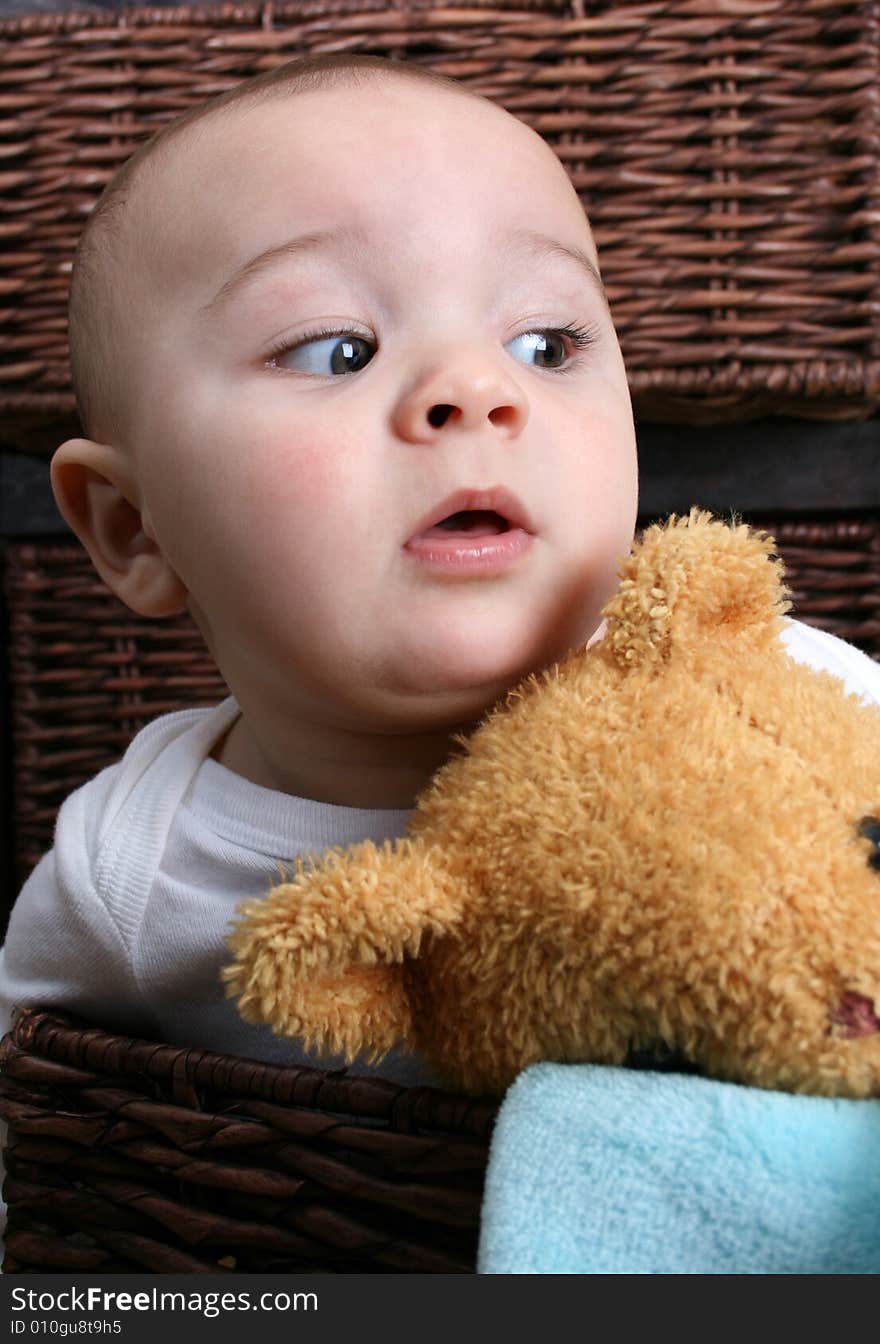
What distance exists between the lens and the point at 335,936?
0.46 metres

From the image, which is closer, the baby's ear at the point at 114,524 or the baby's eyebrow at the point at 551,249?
the baby's eyebrow at the point at 551,249

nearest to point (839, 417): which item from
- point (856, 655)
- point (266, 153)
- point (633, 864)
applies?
point (856, 655)

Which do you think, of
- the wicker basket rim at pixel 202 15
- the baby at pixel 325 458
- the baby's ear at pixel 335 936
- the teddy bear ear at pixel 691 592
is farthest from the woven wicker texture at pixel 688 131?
the baby's ear at pixel 335 936

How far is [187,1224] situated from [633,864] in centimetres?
27

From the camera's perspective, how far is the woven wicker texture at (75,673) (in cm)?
120

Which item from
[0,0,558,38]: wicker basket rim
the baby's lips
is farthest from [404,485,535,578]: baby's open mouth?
[0,0,558,38]: wicker basket rim

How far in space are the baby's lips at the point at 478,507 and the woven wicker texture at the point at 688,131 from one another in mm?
453

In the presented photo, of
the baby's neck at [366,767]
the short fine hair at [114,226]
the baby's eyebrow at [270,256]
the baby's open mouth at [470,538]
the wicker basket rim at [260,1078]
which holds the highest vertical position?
the short fine hair at [114,226]

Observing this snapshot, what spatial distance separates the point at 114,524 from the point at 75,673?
1.41ft

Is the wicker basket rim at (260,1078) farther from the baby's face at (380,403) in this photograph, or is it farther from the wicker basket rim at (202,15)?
the wicker basket rim at (202,15)

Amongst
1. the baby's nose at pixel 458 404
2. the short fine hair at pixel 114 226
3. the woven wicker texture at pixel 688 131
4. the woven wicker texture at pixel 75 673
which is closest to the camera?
the baby's nose at pixel 458 404

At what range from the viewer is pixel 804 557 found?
1.12 metres

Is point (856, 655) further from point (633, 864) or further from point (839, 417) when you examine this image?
point (633, 864)

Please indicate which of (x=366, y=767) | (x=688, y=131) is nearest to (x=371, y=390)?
(x=366, y=767)
